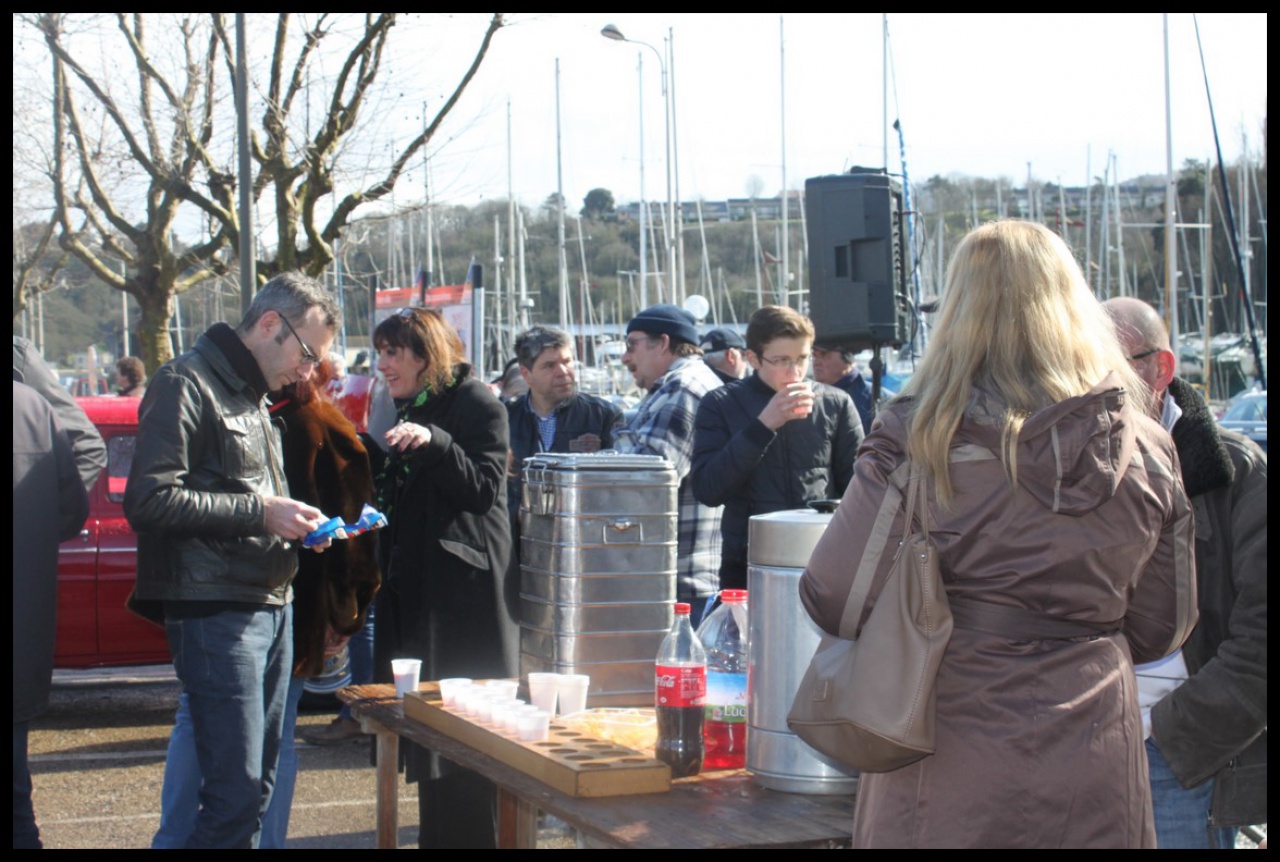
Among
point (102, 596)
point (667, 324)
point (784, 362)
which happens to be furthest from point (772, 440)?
point (102, 596)

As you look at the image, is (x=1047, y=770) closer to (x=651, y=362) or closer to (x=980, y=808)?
(x=980, y=808)

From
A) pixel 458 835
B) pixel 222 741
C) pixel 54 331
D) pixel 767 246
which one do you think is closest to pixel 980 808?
pixel 222 741

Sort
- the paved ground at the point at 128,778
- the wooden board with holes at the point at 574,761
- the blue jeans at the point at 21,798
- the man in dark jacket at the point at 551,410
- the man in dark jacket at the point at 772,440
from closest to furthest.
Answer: the wooden board with holes at the point at 574,761 → the blue jeans at the point at 21,798 → the man in dark jacket at the point at 772,440 → the paved ground at the point at 128,778 → the man in dark jacket at the point at 551,410

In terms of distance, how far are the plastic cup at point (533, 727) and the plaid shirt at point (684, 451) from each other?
2.20 m

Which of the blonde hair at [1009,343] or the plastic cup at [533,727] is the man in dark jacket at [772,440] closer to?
the plastic cup at [533,727]

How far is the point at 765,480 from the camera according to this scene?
5.05 m

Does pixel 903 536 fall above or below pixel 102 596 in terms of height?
above

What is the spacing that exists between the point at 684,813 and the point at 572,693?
72cm

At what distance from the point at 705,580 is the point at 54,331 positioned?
164ft

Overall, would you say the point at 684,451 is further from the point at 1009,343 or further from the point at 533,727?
the point at 1009,343

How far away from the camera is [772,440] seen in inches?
193

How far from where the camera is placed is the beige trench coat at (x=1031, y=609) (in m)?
2.32

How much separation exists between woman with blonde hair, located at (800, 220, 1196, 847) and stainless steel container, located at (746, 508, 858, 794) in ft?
0.96

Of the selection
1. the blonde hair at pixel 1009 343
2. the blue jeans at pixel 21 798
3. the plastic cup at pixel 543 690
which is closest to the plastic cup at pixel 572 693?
the plastic cup at pixel 543 690
